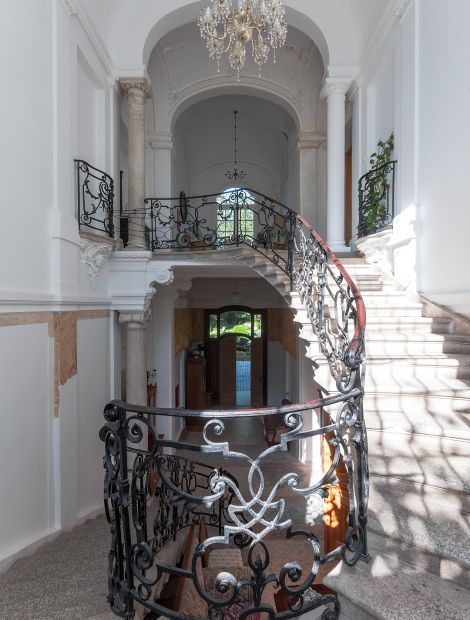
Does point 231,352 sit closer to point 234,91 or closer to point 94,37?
point 234,91

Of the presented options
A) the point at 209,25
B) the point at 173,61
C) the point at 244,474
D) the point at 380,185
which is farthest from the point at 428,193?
the point at 173,61

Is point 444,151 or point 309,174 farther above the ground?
point 309,174

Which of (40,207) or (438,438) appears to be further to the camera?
(40,207)

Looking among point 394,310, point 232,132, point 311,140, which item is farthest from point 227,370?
point 394,310

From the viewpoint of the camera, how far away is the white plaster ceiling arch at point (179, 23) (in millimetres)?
7191

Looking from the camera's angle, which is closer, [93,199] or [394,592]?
[394,592]

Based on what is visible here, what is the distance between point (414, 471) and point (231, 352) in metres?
13.1

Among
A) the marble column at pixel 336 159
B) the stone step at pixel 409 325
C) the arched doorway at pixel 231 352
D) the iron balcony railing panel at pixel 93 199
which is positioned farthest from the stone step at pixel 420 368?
the arched doorway at pixel 231 352

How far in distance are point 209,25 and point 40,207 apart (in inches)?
119

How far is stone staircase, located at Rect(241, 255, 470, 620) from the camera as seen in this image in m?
2.01

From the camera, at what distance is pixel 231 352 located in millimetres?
15688

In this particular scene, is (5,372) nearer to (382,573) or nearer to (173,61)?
(382,573)

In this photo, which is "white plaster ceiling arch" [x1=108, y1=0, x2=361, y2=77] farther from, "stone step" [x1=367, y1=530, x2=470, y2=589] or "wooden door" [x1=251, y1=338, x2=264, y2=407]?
"wooden door" [x1=251, y1=338, x2=264, y2=407]

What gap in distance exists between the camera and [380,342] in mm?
4094
